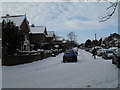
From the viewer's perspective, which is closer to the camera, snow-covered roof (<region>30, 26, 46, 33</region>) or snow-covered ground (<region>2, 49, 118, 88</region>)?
snow-covered ground (<region>2, 49, 118, 88</region>)

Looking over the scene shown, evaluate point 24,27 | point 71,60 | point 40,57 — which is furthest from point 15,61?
point 24,27

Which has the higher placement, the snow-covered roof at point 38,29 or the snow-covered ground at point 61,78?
the snow-covered roof at point 38,29

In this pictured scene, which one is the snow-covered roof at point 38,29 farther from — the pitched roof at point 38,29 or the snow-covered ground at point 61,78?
the snow-covered ground at point 61,78

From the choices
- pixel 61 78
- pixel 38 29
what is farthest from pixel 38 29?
pixel 61 78

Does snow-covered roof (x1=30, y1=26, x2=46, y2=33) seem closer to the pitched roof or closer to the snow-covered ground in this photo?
the pitched roof

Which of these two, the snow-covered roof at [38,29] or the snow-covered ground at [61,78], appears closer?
the snow-covered ground at [61,78]

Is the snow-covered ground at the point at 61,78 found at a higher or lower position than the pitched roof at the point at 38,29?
lower

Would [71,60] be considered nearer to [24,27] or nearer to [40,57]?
[40,57]

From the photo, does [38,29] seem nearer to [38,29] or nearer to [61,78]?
[38,29]

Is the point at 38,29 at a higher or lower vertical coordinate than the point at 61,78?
higher

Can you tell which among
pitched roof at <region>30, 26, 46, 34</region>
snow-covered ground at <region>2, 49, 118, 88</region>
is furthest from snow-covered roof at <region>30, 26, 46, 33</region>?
snow-covered ground at <region>2, 49, 118, 88</region>

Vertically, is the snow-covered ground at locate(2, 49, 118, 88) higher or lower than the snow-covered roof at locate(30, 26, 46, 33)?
lower

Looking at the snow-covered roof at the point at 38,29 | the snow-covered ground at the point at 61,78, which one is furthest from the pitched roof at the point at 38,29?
the snow-covered ground at the point at 61,78

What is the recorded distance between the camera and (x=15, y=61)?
2044 cm
